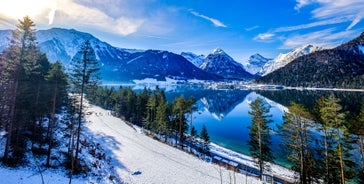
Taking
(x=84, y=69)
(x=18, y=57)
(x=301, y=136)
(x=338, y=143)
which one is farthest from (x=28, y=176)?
(x=338, y=143)

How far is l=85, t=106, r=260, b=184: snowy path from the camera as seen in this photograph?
23.1 meters

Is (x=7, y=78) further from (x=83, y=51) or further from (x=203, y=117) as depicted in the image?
(x=203, y=117)

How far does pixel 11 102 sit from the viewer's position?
18438 mm

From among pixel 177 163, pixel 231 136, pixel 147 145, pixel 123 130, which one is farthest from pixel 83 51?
pixel 231 136

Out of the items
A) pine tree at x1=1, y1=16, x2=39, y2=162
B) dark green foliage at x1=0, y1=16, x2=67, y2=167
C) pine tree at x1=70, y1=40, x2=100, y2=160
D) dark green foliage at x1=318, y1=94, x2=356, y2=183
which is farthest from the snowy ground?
dark green foliage at x1=318, y1=94, x2=356, y2=183

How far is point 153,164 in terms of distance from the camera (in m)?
26.8

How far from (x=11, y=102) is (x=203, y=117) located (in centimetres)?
6731

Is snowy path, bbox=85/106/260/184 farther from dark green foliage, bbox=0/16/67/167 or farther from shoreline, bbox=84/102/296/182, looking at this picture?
dark green foliage, bbox=0/16/67/167

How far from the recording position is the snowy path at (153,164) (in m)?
23.1

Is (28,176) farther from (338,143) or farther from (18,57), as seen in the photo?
(338,143)

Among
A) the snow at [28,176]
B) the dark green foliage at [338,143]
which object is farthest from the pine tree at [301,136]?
the snow at [28,176]

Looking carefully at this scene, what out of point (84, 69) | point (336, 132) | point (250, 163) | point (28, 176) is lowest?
point (250, 163)

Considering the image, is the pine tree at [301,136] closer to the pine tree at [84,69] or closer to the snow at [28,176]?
the pine tree at [84,69]

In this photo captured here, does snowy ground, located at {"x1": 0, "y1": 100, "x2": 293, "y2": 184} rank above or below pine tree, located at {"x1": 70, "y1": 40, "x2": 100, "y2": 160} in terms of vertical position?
below
